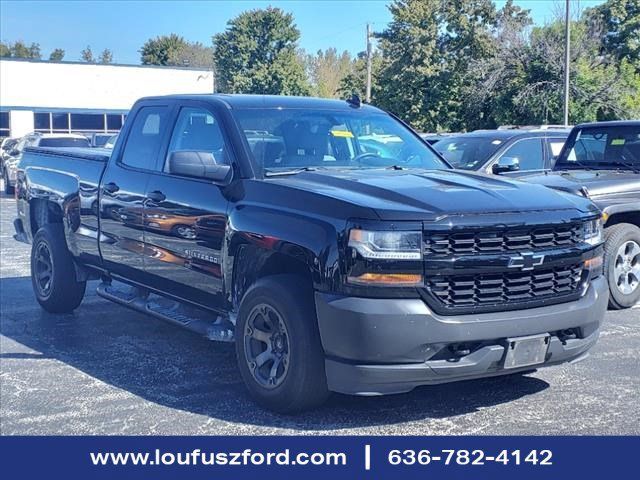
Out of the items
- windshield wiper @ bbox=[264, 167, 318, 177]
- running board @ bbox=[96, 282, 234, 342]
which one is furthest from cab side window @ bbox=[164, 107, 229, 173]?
running board @ bbox=[96, 282, 234, 342]

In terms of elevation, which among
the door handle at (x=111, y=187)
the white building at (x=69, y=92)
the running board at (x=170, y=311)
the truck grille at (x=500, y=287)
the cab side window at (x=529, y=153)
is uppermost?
the white building at (x=69, y=92)

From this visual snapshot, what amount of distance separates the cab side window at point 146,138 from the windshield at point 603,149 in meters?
4.79

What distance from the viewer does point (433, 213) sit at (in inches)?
174

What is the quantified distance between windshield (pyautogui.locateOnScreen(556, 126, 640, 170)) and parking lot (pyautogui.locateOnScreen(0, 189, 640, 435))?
2398mm

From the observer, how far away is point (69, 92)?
4125 cm

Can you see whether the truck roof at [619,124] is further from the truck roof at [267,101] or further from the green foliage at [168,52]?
the green foliage at [168,52]

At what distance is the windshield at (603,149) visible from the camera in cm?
887

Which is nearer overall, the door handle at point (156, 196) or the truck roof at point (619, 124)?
the door handle at point (156, 196)

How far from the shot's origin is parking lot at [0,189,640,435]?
4812mm

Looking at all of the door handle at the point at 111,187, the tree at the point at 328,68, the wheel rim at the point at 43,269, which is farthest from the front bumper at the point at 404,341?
the tree at the point at 328,68

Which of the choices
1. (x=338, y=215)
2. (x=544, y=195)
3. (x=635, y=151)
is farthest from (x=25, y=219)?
(x=635, y=151)

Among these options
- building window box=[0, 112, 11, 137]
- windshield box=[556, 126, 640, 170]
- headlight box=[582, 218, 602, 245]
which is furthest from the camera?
building window box=[0, 112, 11, 137]

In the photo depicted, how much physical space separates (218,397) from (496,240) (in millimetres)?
2082

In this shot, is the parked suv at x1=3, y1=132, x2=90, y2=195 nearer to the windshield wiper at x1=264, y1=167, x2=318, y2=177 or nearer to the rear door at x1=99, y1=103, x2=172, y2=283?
the rear door at x1=99, y1=103, x2=172, y2=283
